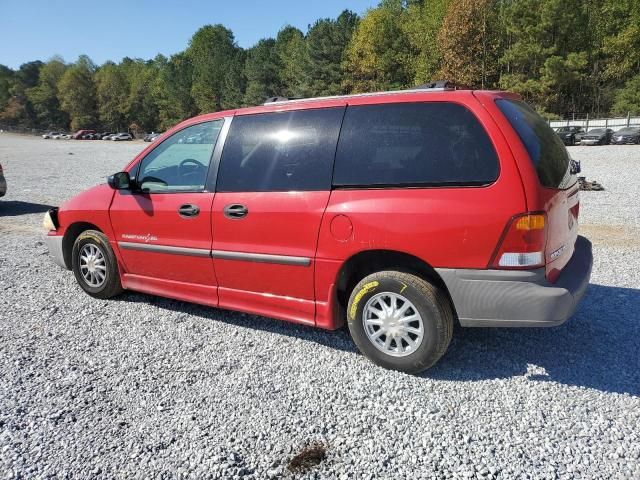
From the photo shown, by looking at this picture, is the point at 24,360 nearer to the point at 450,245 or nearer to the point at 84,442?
the point at 84,442

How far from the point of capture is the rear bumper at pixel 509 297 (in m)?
2.98

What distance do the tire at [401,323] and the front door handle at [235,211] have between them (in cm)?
109

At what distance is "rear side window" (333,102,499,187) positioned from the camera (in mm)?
3096

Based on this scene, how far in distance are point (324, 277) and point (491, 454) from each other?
1.57 meters

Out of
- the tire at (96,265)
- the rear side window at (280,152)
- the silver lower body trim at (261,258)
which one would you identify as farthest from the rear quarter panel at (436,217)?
the tire at (96,265)

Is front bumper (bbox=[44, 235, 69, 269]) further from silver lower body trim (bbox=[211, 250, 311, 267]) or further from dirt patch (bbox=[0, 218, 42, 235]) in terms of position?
dirt patch (bbox=[0, 218, 42, 235])

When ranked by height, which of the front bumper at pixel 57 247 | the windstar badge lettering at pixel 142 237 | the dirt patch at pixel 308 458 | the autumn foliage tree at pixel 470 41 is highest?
the autumn foliage tree at pixel 470 41

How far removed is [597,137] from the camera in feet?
101

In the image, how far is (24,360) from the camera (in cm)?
377

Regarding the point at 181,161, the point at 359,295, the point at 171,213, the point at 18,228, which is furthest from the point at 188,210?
the point at 18,228

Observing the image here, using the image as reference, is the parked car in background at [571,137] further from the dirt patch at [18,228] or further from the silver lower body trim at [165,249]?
the silver lower body trim at [165,249]

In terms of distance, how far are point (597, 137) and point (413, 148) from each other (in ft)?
107

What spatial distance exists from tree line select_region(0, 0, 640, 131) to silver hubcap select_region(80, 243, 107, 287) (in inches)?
1813

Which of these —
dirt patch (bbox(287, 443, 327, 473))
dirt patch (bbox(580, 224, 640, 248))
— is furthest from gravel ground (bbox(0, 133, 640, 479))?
dirt patch (bbox(580, 224, 640, 248))
